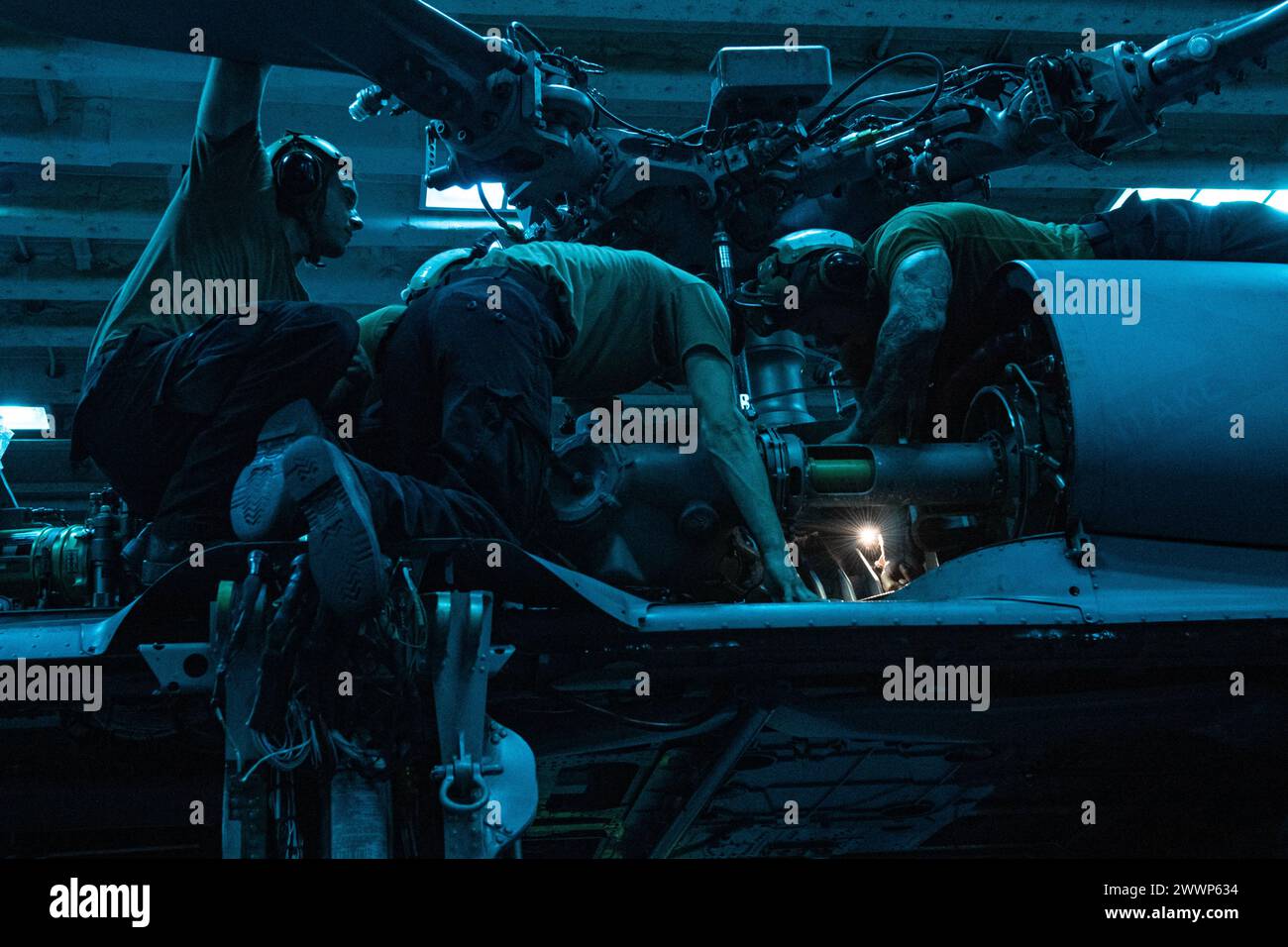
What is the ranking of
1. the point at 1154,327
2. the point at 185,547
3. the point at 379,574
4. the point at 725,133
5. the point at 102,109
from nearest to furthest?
1. the point at 379,574
2. the point at 185,547
3. the point at 1154,327
4. the point at 725,133
5. the point at 102,109

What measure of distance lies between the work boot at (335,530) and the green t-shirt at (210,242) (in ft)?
3.41

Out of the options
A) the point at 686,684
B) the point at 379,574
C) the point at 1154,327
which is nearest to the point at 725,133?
the point at 1154,327

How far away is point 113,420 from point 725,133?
11.2ft

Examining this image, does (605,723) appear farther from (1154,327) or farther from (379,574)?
(1154,327)

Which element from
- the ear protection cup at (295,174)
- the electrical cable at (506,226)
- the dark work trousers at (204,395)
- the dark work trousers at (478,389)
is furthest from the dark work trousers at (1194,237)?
the dark work trousers at (204,395)

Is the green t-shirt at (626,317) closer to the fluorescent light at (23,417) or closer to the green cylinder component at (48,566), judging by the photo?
the green cylinder component at (48,566)

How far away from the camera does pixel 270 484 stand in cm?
291

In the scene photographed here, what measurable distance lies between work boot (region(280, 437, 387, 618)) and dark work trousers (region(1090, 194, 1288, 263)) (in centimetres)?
333

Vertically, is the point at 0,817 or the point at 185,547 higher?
the point at 185,547

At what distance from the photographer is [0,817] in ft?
11.5

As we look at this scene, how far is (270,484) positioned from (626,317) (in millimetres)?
1612

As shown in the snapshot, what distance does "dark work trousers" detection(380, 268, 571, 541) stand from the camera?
3.42 meters

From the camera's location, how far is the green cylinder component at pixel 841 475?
438 cm

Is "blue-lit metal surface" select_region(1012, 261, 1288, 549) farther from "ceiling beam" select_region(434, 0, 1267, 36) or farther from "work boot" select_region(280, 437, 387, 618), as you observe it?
"ceiling beam" select_region(434, 0, 1267, 36)
